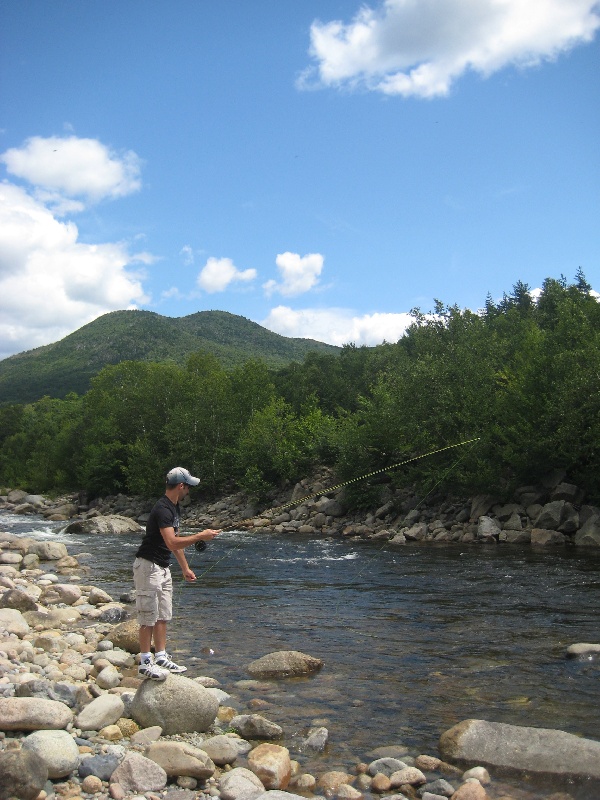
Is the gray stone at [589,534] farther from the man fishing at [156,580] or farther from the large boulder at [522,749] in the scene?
the man fishing at [156,580]

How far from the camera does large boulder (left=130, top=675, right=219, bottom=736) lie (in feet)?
21.1

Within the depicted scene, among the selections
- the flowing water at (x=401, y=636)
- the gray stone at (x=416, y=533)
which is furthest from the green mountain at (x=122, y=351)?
the flowing water at (x=401, y=636)

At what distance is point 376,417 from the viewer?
1267 inches

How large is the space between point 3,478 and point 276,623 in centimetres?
8480

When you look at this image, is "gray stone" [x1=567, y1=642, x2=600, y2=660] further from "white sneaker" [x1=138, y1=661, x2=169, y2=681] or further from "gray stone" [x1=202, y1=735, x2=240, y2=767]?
"white sneaker" [x1=138, y1=661, x2=169, y2=681]

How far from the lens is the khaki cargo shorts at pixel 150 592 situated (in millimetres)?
6695

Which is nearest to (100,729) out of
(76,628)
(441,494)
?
(76,628)

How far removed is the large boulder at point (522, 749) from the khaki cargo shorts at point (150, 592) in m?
3.03

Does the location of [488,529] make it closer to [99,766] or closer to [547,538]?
[547,538]

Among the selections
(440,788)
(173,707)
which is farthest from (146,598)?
(440,788)

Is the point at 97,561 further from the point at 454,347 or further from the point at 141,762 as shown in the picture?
the point at 454,347

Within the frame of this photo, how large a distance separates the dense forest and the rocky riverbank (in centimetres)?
72

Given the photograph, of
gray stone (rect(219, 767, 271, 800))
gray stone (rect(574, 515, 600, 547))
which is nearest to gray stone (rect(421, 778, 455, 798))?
gray stone (rect(219, 767, 271, 800))

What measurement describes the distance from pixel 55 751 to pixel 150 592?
1740 millimetres
